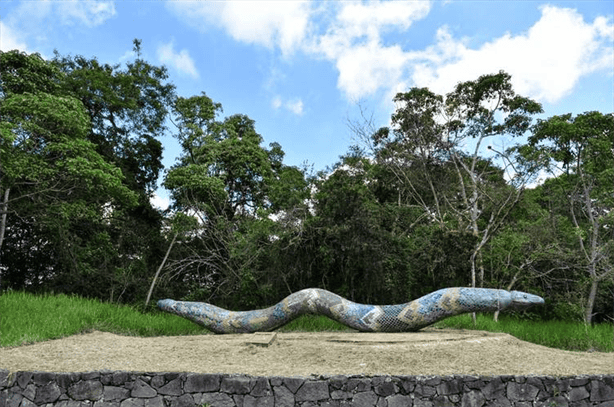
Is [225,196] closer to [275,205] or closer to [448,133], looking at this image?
[275,205]

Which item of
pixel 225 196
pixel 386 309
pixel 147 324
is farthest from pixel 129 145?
pixel 386 309

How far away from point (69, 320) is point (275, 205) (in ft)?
21.7

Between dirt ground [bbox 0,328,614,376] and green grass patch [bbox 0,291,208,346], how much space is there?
922 millimetres

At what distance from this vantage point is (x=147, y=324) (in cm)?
1101

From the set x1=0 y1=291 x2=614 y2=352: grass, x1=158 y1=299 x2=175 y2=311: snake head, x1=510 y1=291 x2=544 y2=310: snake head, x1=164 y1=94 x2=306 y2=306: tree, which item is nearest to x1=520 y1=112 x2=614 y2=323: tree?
x1=0 y1=291 x2=614 y2=352: grass

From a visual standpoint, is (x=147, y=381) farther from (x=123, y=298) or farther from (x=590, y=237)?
(x=590, y=237)

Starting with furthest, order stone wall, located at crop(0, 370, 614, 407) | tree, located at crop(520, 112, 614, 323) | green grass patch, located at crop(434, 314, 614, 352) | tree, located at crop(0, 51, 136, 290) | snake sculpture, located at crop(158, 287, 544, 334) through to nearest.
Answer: tree, located at crop(520, 112, 614, 323), tree, located at crop(0, 51, 136, 290), green grass patch, located at crop(434, 314, 614, 352), snake sculpture, located at crop(158, 287, 544, 334), stone wall, located at crop(0, 370, 614, 407)

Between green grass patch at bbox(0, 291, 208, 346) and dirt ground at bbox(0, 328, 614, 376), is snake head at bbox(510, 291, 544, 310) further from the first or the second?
green grass patch at bbox(0, 291, 208, 346)

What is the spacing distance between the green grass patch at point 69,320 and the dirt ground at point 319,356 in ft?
3.02

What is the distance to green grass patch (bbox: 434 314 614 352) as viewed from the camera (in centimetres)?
1052

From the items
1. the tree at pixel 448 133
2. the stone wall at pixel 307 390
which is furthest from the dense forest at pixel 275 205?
the stone wall at pixel 307 390

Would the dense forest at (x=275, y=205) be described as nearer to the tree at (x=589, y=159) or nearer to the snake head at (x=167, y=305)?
the tree at (x=589, y=159)

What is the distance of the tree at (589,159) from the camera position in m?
13.1

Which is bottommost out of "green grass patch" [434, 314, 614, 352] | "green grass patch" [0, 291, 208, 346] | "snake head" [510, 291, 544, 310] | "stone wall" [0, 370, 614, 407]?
"stone wall" [0, 370, 614, 407]
